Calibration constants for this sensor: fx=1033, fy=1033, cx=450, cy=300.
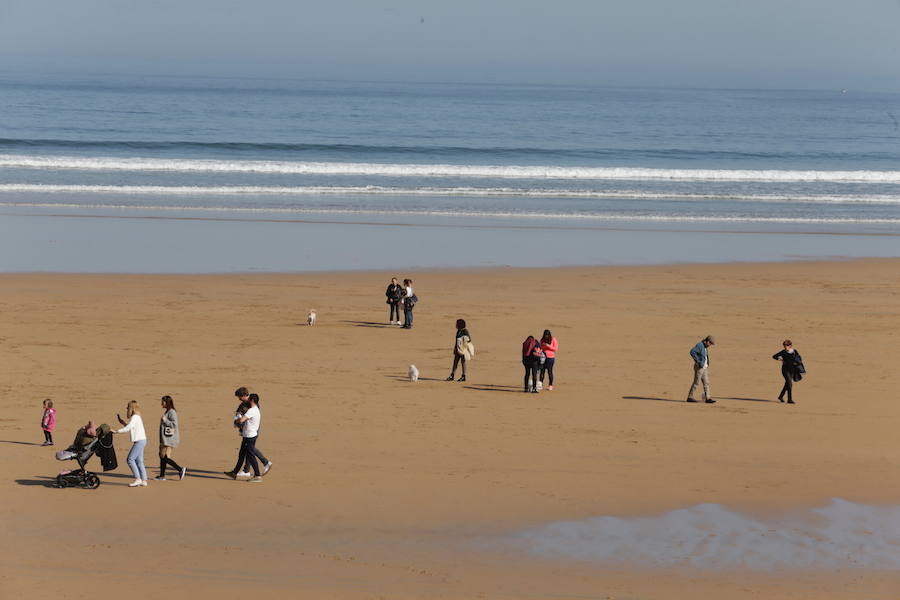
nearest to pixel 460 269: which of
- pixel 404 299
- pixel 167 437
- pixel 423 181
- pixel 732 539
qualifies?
pixel 404 299

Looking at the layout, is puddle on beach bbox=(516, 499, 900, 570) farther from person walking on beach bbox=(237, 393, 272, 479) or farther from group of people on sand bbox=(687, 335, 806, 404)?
group of people on sand bbox=(687, 335, 806, 404)

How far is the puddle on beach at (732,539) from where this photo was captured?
1099 centimetres

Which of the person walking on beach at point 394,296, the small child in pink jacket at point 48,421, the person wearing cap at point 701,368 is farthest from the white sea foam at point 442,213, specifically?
the small child in pink jacket at point 48,421

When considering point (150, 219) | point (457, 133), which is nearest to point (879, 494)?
point (150, 219)

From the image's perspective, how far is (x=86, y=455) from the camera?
41.7 feet

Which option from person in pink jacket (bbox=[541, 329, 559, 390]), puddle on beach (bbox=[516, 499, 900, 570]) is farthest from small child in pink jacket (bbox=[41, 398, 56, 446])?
person in pink jacket (bbox=[541, 329, 559, 390])

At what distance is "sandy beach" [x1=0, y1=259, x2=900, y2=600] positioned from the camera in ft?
34.8

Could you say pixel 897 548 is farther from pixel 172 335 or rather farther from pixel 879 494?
pixel 172 335

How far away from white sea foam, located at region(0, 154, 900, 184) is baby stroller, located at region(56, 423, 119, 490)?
39882 mm

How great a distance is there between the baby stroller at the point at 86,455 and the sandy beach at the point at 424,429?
23cm

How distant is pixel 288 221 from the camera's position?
117 ft

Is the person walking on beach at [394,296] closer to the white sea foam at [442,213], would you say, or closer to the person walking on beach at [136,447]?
the person walking on beach at [136,447]

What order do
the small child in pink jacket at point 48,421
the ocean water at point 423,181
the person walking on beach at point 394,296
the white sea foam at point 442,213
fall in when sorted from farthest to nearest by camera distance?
A: 1. the white sea foam at point 442,213
2. the ocean water at point 423,181
3. the person walking on beach at point 394,296
4. the small child in pink jacket at point 48,421

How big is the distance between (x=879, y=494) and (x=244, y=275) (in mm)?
17350
